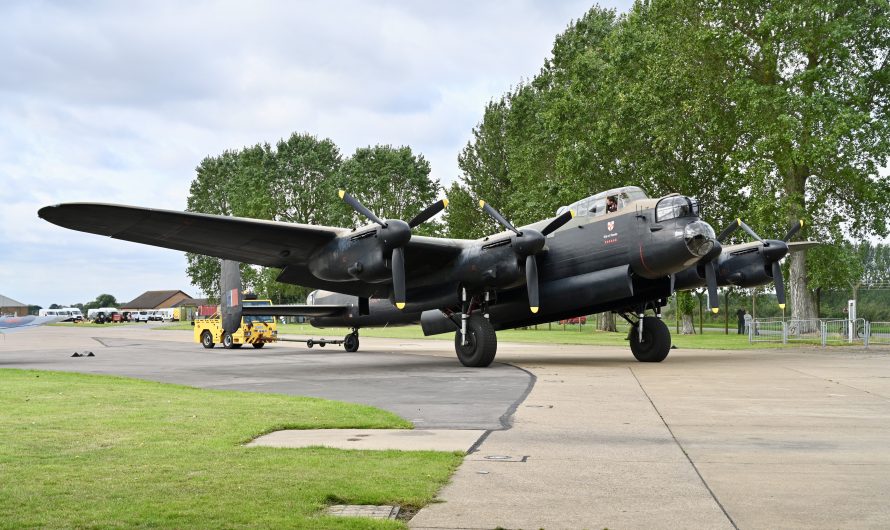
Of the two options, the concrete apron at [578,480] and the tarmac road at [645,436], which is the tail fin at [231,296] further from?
the concrete apron at [578,480]

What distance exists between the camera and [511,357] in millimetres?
26547

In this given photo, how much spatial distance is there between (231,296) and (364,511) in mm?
21573

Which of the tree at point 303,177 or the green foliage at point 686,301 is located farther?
the tree at point 303,177

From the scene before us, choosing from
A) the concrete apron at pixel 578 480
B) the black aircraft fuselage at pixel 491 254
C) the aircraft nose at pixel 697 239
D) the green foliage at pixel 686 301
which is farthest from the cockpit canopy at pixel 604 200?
the green foliage at pixel 686 301

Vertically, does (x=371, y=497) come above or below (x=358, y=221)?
below

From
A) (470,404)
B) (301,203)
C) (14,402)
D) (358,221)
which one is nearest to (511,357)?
(470,404)

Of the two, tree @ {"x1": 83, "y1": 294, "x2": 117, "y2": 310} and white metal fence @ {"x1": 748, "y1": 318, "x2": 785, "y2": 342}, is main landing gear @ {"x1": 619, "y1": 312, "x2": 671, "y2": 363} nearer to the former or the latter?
white metal fence @ {"x1": 748, "y1": 318, "x2": 785, "y2": 342}

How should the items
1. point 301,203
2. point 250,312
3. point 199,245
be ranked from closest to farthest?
point 199,245
point 250,312
point 301,203

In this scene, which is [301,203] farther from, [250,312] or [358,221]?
[250,312]

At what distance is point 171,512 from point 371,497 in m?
1.43

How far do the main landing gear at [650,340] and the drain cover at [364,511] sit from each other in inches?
729

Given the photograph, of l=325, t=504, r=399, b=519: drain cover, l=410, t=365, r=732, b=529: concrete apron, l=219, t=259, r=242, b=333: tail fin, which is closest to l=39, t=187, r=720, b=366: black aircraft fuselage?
l=219, t=259, r=242, b=333: tail fin

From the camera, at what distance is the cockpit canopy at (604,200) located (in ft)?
68.3

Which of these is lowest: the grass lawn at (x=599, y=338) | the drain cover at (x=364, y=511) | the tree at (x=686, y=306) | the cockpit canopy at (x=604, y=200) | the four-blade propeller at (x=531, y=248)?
the grass lawn at (x=599, y=338)
